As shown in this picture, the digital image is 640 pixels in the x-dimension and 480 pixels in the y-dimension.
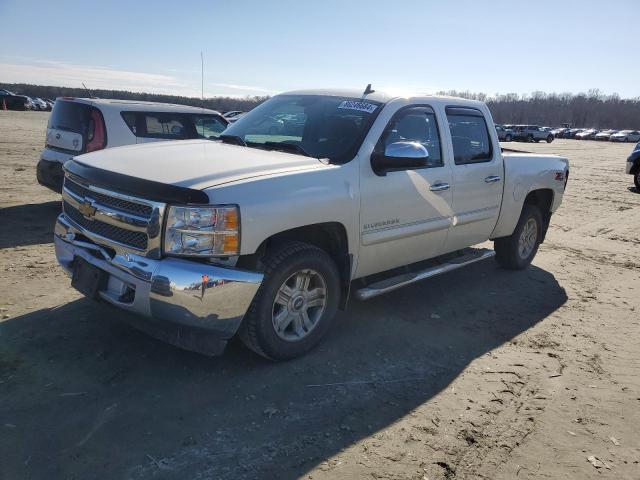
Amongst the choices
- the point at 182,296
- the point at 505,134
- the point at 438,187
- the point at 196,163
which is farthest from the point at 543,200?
the point at 505,134

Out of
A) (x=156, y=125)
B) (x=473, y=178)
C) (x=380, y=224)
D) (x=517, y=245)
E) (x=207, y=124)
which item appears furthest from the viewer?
(x=207, y=124)

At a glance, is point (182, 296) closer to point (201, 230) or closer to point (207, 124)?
point (201, 230)

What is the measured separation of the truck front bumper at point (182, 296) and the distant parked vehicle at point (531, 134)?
178 feet

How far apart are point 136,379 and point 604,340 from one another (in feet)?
12.5

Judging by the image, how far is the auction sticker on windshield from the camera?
4270 mm

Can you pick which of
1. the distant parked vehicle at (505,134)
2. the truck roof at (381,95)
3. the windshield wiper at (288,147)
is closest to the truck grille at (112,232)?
the windshield wiper at (288,147)

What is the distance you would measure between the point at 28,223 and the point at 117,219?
183 inches

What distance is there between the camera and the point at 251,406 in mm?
3205

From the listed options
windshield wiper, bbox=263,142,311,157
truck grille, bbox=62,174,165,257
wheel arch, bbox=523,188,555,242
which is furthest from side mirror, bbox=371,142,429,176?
wheel arch, bbox=523,188,555,242

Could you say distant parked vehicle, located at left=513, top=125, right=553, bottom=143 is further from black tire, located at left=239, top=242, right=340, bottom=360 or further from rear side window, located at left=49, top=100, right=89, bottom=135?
black tire, located at left=239, top=242, right=340, bottom=360

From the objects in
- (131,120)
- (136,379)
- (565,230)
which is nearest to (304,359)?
(136,379)

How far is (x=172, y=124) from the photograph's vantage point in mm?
8102

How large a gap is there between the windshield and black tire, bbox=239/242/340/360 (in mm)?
769

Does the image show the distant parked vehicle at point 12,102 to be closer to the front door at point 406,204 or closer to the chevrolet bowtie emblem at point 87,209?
the chevrolet bowtie emblem at point 87,209
